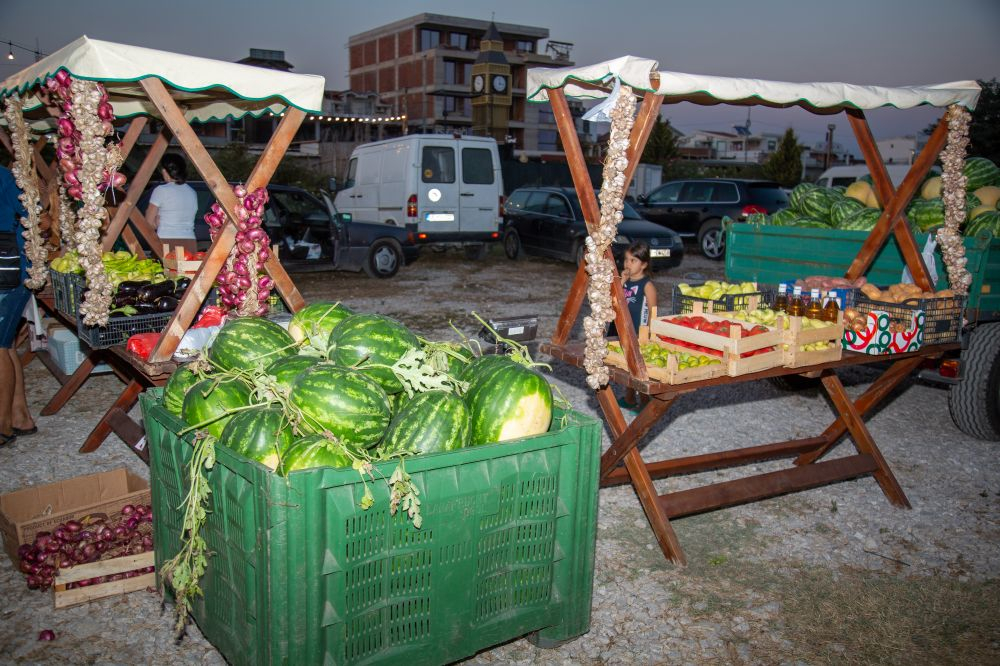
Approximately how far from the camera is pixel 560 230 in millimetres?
16141

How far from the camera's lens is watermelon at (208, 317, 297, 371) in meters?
3.09

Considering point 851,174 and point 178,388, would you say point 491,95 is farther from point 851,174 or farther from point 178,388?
point 178,388

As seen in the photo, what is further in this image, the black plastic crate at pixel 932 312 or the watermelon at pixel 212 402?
the black plastic crate at pixel 932 312

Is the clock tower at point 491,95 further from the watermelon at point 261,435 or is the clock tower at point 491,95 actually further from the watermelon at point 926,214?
the watermelon at point 261,435

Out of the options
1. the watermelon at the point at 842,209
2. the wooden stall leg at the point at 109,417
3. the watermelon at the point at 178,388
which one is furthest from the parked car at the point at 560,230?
the watermelon at the point at 178,388

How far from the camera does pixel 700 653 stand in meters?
3.43

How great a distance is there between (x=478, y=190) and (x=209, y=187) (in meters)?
11.4

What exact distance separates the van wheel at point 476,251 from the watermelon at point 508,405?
46.4 feet

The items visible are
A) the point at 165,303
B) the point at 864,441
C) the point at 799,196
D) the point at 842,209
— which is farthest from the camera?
the point at 799,196

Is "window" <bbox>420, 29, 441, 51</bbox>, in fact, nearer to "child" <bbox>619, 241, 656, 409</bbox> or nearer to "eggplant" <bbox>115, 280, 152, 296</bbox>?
"child" <bbox>619, 241, 656, 409</bbox>

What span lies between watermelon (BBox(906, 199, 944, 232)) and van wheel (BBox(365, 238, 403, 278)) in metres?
9.89

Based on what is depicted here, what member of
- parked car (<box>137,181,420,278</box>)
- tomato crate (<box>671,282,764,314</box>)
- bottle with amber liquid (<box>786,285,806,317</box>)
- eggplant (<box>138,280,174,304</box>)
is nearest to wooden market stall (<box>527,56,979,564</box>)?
bottle with amber liquid (<box>786,285,806,317</box>)

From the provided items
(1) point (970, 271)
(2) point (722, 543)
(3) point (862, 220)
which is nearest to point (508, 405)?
(2) point (722, 543)

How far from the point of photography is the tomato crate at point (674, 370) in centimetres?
408
